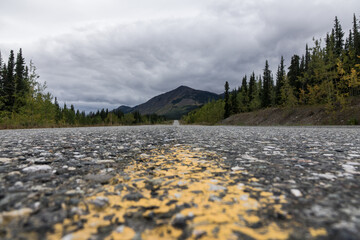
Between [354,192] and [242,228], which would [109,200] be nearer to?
[242,228]

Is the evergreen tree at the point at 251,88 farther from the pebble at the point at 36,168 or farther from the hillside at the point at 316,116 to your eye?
the pebble at the point at 36,168

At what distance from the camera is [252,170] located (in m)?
2.73

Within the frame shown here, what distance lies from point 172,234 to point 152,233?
142 mm

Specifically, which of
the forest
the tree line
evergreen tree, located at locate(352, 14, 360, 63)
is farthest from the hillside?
the tree line

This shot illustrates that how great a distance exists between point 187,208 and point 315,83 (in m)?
59.9

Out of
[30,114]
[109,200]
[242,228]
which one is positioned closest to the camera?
[242,228]

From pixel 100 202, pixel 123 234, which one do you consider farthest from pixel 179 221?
pixel 100 202

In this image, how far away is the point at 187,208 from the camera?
1564 millimetres

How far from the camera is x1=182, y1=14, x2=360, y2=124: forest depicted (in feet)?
103

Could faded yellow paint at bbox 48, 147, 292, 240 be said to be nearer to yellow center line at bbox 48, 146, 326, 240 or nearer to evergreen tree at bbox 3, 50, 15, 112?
yellow center line at bbox 48, 146, 326, 240

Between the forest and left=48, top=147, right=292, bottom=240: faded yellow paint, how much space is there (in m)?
35.0

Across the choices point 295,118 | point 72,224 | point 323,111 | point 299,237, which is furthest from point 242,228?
point 295,118

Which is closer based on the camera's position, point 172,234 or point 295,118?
point 172,234

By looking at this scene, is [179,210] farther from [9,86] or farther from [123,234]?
[9,86]
